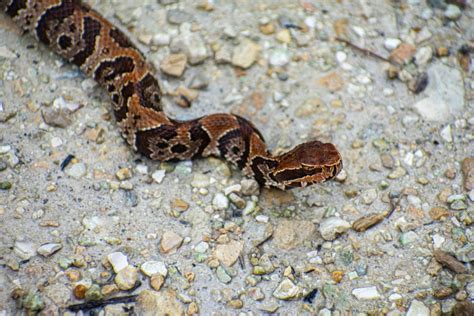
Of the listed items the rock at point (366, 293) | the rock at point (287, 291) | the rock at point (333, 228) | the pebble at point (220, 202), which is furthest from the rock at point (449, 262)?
the pebble at point (220, 202)

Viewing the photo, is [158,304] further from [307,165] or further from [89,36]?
[89,36]

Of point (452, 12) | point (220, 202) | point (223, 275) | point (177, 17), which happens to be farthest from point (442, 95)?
point (223, 275)

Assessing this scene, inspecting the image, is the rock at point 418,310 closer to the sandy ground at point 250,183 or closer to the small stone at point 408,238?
the sandy ground at point 250,183

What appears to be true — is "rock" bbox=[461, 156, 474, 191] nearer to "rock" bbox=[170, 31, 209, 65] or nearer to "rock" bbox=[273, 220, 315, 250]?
"rock" bbox=[273, 220, 315, 250]

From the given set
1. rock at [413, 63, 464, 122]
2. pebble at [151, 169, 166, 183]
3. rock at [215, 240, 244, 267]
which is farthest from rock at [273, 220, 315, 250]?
rock at [413, 63, 464, 122]

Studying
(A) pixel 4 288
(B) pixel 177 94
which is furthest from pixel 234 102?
(A) pixel 4 288

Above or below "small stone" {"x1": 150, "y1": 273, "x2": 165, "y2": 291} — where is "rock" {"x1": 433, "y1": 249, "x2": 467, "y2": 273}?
below

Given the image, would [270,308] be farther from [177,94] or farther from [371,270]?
[177,94]
